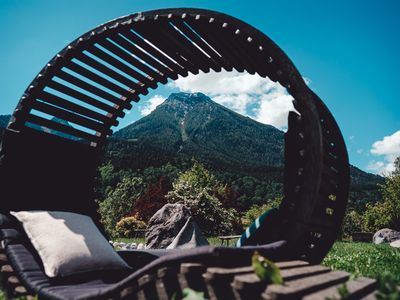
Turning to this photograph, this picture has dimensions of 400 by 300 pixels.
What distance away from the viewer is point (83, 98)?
4914 mm

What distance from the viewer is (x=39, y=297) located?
9.27ft

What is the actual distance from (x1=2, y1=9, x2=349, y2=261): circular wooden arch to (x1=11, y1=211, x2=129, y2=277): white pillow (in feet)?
2.41

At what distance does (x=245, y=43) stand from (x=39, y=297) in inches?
113

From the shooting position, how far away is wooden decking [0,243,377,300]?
5.90 feet

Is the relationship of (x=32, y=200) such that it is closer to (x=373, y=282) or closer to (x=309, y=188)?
(x=309, y=188)

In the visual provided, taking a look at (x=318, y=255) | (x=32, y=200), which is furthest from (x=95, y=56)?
(x=318, y=255)

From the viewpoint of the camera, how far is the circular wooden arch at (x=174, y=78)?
2891 millimetres

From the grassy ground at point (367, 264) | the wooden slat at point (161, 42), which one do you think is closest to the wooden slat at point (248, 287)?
the grassy ground at point (367, 264)

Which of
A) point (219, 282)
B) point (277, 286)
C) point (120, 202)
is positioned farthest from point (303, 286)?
point (120, 202)

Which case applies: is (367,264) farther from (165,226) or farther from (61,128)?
(165,226)

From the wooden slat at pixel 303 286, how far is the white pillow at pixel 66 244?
2.05 metres

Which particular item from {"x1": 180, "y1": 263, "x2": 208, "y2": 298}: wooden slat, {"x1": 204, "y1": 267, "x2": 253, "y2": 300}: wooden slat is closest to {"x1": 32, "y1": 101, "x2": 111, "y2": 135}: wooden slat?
{"x1": 180, "y1": 263, "x2": 208, "y2": 298}: wooden slat

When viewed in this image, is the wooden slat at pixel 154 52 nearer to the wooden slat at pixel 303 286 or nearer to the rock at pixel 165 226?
the wooden slat at pixel 303 286

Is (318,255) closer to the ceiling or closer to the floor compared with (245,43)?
closer to the floor
